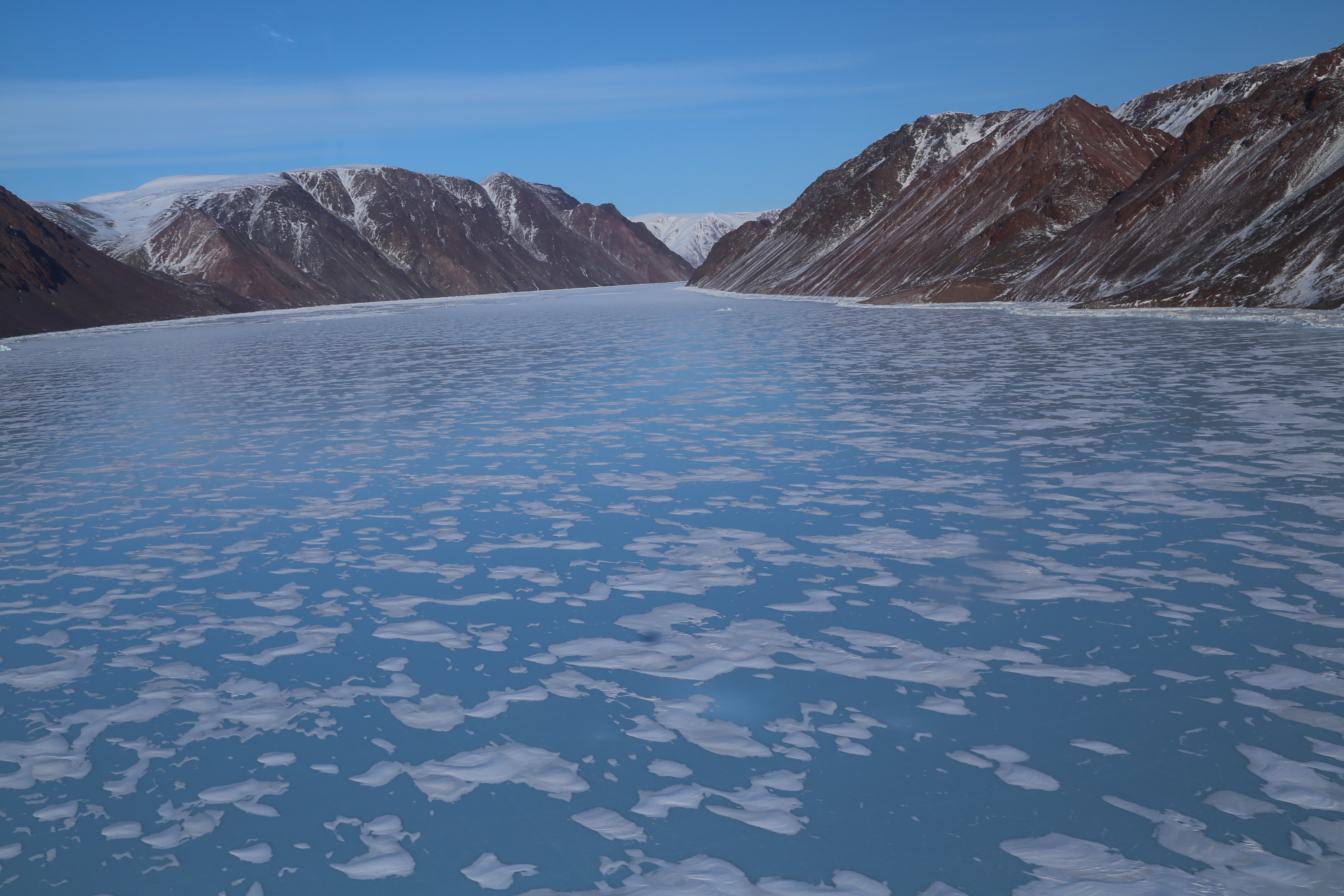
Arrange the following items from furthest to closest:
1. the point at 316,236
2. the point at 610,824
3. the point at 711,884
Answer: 1. the point at 316,236
2. the point at 610,824
3. the point at 711,884

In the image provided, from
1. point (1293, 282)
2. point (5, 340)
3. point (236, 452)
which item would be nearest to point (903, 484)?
point (236, 452)

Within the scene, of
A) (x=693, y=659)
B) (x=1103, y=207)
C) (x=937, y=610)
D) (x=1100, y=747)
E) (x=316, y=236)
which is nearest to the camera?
(x=1100, y=747)

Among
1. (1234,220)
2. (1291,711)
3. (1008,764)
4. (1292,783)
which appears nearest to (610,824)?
(1008,764)

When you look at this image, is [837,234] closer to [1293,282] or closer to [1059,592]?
[1293,282]

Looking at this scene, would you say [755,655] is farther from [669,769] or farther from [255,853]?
[255,853]

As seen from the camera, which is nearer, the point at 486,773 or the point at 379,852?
the point at 379,852

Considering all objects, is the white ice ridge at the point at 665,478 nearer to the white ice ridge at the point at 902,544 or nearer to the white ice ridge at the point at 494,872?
the white ice ridge at the point at 902,544

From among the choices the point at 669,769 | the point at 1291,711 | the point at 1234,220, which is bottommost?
the point at 669,769
